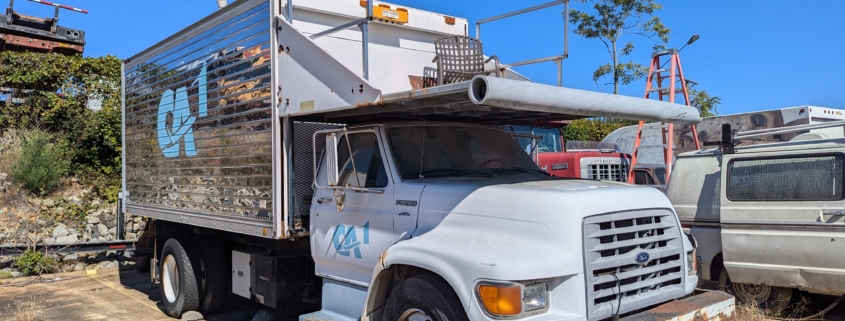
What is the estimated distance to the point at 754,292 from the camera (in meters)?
6.70

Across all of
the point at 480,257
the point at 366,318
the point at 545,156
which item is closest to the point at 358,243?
the point at 366,318

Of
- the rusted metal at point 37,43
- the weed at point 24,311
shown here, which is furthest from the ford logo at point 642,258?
the rusted metal at point 37,43

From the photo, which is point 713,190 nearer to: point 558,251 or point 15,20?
point 558,251

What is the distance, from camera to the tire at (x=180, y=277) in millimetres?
7504

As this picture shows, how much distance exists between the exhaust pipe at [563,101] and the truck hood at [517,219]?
53 centimetres

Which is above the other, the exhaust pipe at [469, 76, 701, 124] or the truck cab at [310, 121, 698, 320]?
the exhaust pipe at [469, 76, 701, 124]

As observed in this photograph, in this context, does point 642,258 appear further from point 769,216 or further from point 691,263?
point 769,216

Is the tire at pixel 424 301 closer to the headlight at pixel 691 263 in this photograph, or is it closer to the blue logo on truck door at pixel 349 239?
the blue logo on truck door at pixel 349 239

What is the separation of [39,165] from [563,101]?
1258cm

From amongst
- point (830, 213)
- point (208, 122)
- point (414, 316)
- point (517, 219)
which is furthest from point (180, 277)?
point (830, 213)

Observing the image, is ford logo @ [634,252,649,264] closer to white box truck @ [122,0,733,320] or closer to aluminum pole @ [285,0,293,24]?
white box truck @ [122,0,733,320]

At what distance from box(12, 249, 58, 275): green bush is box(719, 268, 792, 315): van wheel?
10187 millimetres

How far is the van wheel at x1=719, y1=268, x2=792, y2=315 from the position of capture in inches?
255

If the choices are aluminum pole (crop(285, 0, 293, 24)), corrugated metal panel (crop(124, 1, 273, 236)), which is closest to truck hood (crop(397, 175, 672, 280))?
corrugated metal panel (crop(124, 1, 273, 236))
